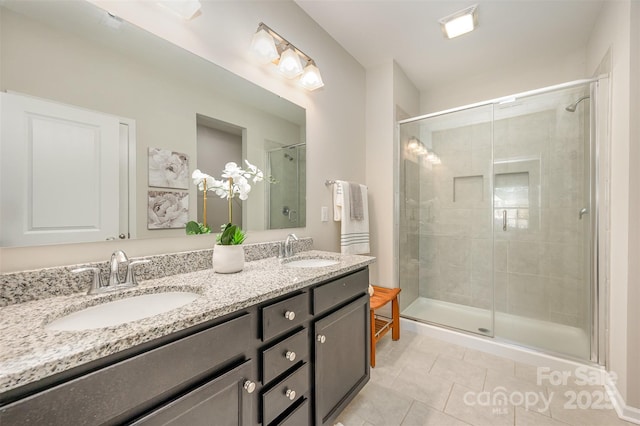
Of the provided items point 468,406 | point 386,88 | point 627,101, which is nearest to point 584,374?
point 468,406

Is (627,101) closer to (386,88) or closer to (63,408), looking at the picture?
(386,88)

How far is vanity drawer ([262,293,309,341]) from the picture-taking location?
901 mm

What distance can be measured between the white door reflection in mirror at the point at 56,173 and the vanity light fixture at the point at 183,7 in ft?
1.86

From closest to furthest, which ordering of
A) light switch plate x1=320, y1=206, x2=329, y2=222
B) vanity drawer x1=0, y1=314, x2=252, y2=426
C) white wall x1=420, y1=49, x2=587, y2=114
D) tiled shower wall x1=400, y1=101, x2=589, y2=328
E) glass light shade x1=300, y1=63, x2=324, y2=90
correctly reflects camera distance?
vanity drawer x1=0, y1=314, x2=252, y2=426, glass light shade x1=300, y1=63, x2=324, y2=90, light switch plate x1=320, y1=206, x2=329, y2=222, tiled shower wall x1=400, y1=101, x2=589, y2=328, white wall x1=420, y1=49, x2=587, y2=114

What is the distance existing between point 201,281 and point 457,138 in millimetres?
2741

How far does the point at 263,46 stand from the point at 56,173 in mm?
1183

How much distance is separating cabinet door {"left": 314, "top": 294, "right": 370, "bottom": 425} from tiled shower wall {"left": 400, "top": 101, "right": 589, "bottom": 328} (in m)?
1.33

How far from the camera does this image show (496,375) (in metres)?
1.79

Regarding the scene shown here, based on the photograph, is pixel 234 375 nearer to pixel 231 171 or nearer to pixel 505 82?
pixel 231 171

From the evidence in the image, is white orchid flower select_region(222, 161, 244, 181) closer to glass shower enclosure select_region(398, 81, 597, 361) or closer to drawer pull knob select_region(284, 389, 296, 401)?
drawer pull knob select_region(284, 389, 296, 401)

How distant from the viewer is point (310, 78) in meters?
1.83

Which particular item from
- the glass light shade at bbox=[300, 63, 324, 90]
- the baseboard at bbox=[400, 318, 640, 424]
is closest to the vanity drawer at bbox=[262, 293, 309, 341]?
the glass light shade at bbox=[300, 63, 324, 90]

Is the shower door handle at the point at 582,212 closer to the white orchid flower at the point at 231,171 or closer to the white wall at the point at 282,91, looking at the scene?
the white wall at the point at 282,91

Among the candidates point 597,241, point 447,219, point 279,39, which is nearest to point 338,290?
point 279,39
